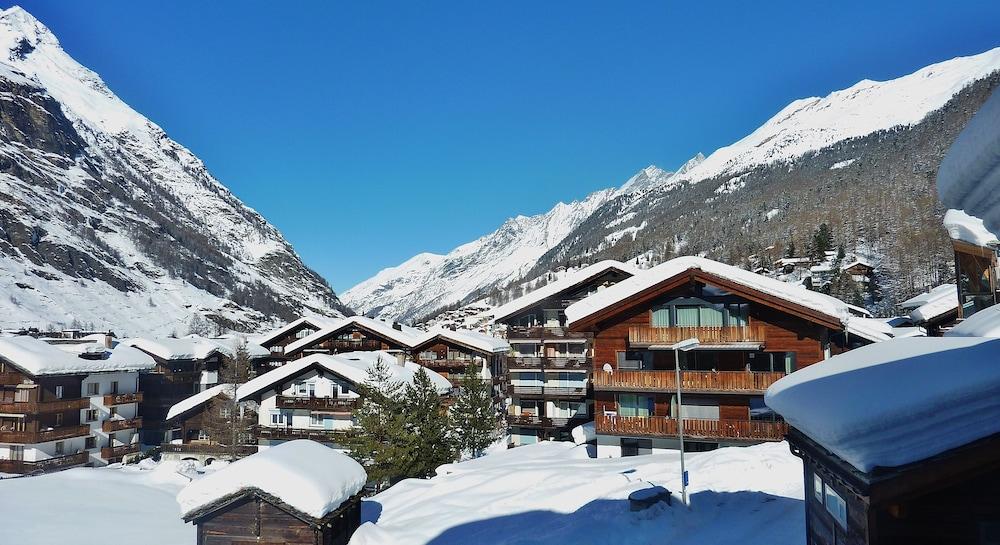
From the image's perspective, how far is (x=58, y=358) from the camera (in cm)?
4709

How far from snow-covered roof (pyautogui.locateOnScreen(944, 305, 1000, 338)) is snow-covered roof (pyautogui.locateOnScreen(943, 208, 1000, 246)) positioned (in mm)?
12372

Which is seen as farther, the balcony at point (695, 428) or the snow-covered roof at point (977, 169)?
the balcony at point (695, 428)

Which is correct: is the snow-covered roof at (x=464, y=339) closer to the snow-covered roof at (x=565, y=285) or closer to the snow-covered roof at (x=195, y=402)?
the snow-covered roof at (x=565, y=285)

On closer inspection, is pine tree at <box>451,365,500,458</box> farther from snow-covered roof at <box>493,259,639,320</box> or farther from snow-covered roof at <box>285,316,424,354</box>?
snow-covered roof at <box>285,316,424,354</box>

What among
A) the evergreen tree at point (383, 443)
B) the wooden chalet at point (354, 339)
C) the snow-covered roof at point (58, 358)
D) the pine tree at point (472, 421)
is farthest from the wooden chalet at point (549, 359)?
the snow-covered roof at point (58, 358)

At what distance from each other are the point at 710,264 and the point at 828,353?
6.70 meters

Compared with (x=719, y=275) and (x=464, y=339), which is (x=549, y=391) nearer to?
(x=464, y=339)

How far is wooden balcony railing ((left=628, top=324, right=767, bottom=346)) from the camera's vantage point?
27.4m

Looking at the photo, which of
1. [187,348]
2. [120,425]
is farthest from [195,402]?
[187,348]

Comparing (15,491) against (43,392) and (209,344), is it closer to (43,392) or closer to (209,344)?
(43,392)

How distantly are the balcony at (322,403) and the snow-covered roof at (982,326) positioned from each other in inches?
1640

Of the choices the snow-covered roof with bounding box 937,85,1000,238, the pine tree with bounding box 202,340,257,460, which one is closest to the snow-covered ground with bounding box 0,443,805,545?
the snow-covered roof with bounding box 937,85,1000,238

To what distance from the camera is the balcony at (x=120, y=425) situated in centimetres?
5094

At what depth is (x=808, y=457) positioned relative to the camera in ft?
32.0
